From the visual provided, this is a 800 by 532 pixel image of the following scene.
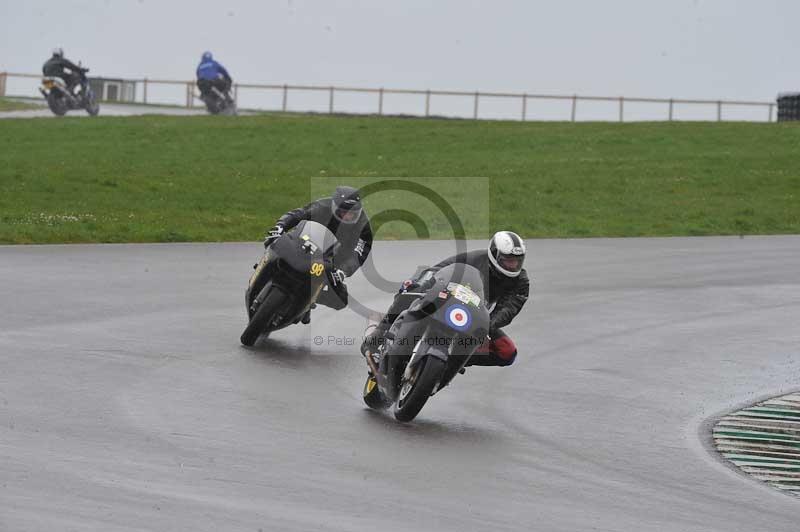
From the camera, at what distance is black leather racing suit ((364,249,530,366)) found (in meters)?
10.4

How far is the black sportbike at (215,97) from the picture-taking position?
42.4 metres

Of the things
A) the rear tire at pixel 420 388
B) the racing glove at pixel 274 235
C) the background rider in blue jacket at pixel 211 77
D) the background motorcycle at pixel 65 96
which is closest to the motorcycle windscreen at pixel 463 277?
the rear tire at pixel 420 388

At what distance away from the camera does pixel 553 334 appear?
14.1 m

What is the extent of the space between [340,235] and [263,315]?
1153 millimetres

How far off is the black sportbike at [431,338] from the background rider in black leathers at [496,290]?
291 millimetres

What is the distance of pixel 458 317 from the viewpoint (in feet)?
31.4

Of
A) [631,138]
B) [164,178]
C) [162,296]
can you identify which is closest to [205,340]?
[162,296]

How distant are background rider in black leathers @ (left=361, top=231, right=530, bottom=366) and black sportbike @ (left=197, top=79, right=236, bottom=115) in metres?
32.9

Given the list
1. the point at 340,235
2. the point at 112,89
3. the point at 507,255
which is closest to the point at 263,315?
the point at 340,235

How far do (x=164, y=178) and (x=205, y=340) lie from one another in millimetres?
14745

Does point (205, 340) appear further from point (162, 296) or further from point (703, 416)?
point (703, 416)

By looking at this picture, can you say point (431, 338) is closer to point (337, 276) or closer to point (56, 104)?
point (337, 276)

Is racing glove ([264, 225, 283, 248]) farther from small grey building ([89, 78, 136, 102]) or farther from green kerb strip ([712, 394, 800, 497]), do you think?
small grey building ([89, 78, 136, 102])

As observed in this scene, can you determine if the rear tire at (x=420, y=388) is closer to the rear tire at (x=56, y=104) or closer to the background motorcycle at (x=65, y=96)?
the background motorcycle at (x=65, y=96)
